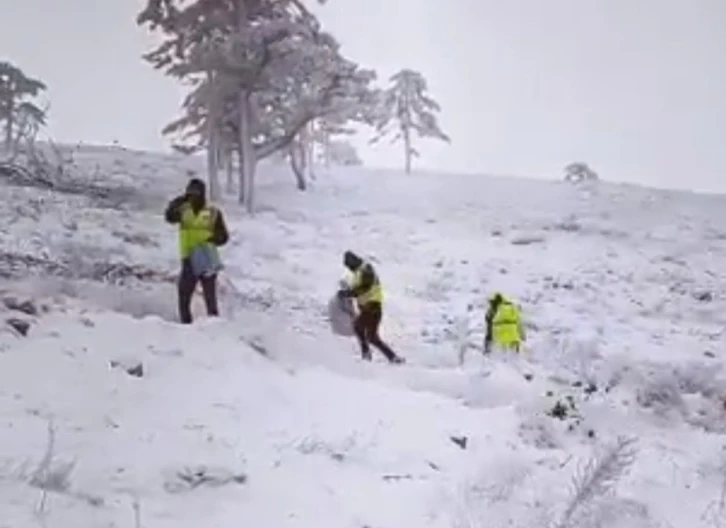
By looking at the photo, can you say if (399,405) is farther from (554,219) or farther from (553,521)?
(554,219)

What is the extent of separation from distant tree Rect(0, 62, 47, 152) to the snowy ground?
4.01 meters

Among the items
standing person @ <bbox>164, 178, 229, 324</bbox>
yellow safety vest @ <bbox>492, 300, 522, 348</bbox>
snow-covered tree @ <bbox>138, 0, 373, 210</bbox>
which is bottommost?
yellow safety vest @ <bbox>492, 300, 522, 348</bbox>

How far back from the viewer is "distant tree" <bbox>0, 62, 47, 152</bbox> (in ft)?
64.8

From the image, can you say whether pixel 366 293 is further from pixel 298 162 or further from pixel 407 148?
pixel 407 148

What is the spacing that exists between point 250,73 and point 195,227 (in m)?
13.0

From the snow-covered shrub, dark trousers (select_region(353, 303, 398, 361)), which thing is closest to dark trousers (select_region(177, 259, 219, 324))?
dark trousers (select_region(353, 303, 398, 361))

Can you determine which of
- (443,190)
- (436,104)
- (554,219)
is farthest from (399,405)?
(436,104)

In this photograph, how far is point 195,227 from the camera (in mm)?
8516

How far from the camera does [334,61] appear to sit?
21734 mm

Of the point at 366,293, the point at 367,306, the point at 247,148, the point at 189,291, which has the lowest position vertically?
the point at 367,306

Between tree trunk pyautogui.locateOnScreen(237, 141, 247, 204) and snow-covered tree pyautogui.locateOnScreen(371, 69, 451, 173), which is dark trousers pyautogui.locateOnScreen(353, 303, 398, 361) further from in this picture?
snow-covered tree pyautogui.locateOnScreen(371, 69, 451, 173)

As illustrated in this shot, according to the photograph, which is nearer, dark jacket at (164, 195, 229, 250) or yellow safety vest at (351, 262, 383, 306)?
dark jacket at (164, 195, 229, 250)

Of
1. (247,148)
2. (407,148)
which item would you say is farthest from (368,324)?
(407,148)

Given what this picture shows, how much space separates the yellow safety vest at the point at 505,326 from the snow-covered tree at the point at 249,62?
11.6 m
